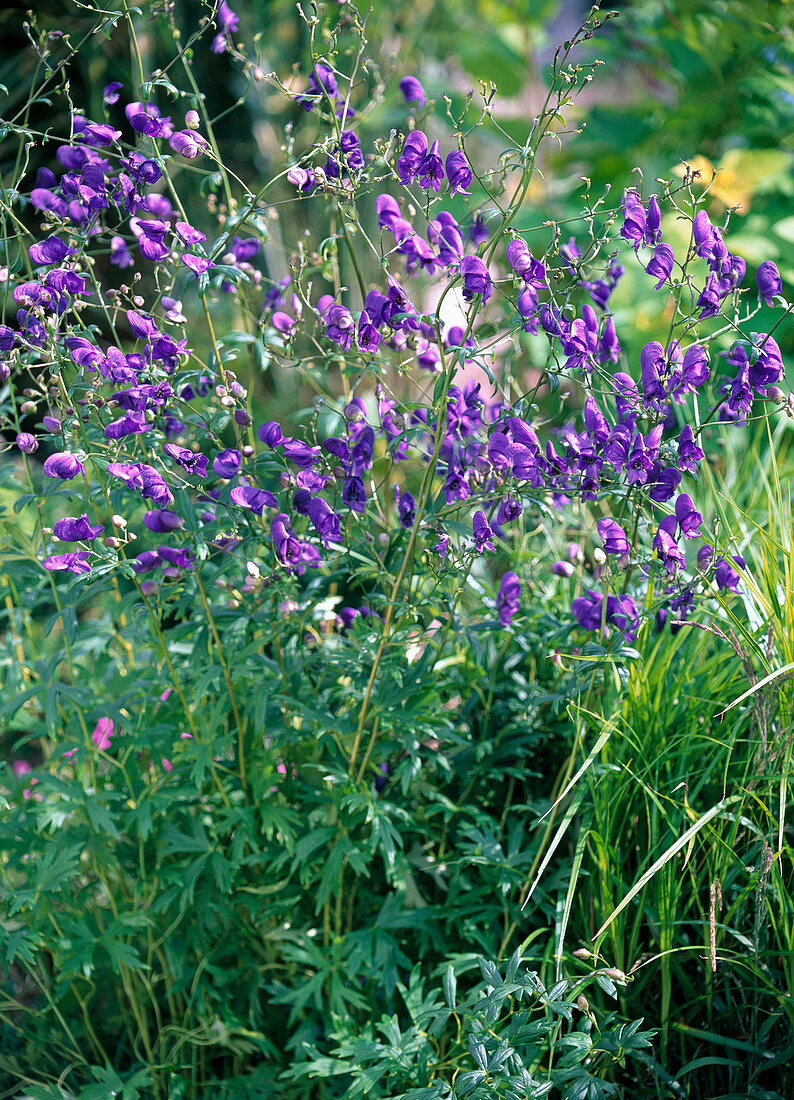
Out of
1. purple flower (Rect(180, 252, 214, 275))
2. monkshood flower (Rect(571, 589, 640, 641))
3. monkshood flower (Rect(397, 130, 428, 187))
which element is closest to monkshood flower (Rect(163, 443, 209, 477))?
purple flower (Rect(180, 252, 214, 275))

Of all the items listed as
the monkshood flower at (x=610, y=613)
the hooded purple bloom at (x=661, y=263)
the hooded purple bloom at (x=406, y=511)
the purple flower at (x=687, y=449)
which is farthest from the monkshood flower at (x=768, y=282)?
the hooded purple bloom at (x=406, y=511)

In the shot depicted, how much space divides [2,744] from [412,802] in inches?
68.9

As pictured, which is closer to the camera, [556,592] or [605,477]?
[605,477]

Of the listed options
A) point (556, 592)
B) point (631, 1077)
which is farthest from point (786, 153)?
point (631, 1077)

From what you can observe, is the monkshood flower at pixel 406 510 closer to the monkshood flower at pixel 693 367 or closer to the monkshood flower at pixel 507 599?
the monkshood flower at pixel 507 599

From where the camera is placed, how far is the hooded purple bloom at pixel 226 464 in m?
1.45

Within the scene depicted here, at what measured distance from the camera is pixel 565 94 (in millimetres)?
1325

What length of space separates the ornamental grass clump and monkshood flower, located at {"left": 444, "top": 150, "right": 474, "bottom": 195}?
35 millimetres

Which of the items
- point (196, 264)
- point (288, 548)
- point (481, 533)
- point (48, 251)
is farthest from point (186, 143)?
point (481, 533)

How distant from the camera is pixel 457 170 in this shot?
1394mm

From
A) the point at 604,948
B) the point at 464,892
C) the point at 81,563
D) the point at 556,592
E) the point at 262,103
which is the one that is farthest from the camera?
the point at 262,103

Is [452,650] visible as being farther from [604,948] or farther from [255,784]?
[604,948]

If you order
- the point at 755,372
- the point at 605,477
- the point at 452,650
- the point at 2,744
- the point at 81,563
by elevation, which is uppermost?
the point at 755,372

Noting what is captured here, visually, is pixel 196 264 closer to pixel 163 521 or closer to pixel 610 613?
pixel 163 521
